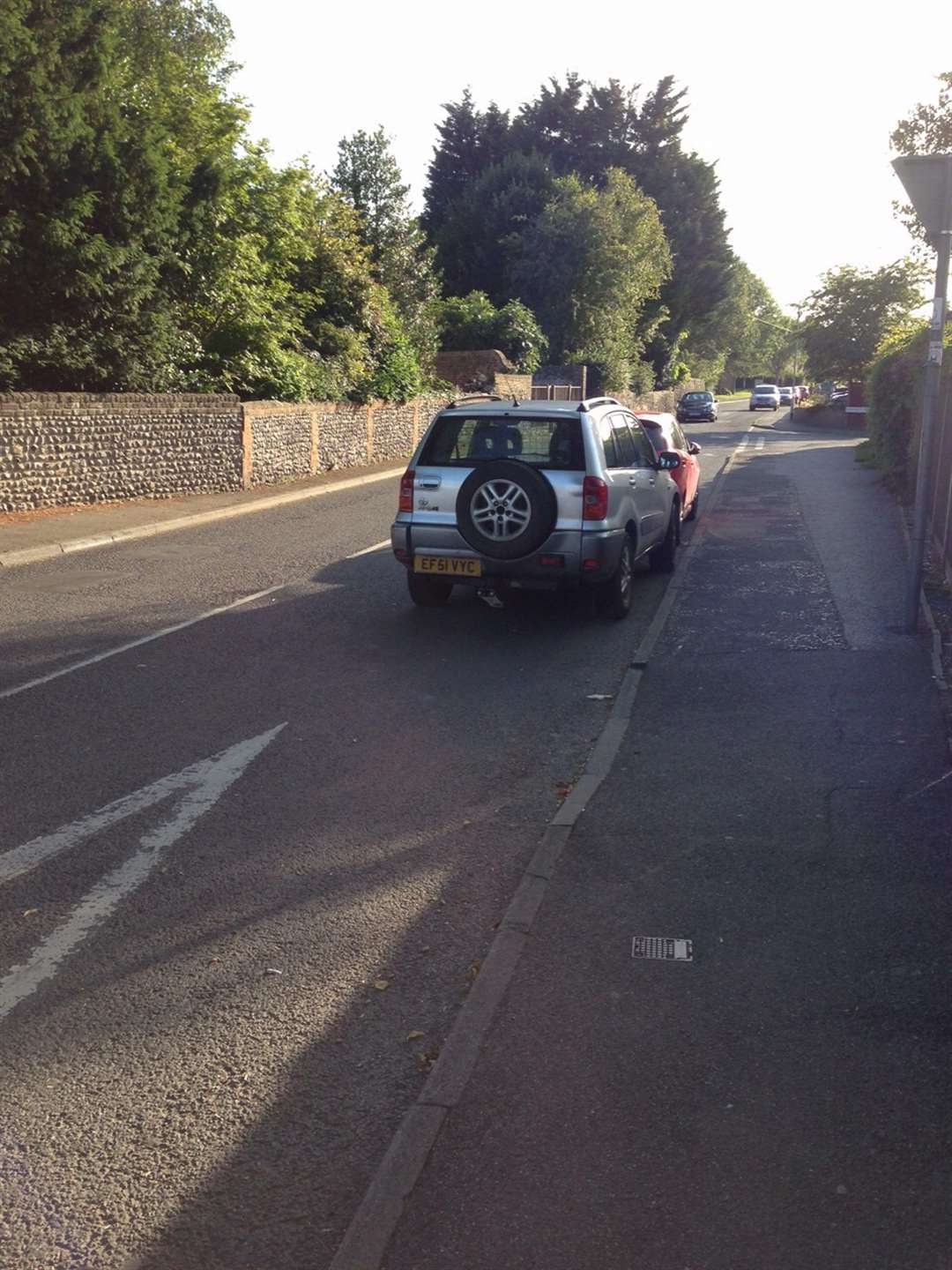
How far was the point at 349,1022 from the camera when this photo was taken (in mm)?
4102

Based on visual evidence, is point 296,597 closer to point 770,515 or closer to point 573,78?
point 770,515

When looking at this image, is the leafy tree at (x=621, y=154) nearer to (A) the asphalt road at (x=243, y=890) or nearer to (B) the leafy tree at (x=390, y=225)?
(B) the leafy tree at (x=390, y=225)

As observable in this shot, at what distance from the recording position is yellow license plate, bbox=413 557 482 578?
412 inches

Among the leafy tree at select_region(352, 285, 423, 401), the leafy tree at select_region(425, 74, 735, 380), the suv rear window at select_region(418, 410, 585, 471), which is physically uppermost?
the leafy tree at select_region(425, 74, 735, 380)

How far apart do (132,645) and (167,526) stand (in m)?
8.17

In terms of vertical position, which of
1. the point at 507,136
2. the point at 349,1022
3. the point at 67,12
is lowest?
the point at 349,1022

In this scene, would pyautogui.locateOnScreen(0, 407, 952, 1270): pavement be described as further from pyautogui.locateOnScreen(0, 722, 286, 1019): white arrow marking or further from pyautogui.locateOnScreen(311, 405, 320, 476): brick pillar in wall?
pyautogui.locateOnScreen(311, 405, 320, 476): brick pillar in wall

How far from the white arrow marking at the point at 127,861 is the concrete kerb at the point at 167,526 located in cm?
805

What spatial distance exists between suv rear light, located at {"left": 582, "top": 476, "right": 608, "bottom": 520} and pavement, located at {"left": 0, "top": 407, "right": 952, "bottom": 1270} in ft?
4.30

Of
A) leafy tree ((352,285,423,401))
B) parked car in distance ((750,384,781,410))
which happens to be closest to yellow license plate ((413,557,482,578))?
leafy tree ((352,285,423,401))

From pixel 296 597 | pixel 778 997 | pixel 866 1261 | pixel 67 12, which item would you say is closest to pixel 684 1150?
pixel 866 1261

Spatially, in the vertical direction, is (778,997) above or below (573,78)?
below

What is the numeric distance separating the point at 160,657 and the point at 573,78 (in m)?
66.2

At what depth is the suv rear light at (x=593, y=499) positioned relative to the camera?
1034 cm
